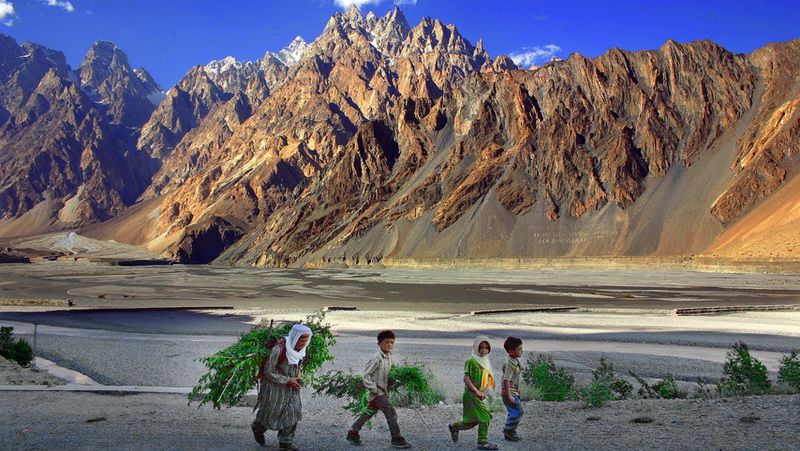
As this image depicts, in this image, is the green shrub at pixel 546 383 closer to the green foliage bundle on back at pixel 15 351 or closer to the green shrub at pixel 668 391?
the green shrub at pixel 668 391

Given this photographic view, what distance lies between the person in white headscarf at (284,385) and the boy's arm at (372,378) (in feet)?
3.37

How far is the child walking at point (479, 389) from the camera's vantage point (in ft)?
30.2

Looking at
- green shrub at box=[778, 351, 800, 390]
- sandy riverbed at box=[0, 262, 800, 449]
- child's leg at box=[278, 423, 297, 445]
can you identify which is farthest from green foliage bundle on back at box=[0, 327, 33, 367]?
green shrub at box=[778, 351, 800, 390]

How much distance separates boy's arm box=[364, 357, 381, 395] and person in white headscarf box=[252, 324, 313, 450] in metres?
1.03

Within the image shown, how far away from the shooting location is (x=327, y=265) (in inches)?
5349

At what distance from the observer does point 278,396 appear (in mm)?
9070

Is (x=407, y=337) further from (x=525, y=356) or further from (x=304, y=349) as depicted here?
(x=304, y=349)

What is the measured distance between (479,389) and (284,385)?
2776mm

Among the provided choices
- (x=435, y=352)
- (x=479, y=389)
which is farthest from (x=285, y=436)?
(x=435, y=352)

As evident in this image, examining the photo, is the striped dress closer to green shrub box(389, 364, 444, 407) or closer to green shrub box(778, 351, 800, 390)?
green shrub box(389, 364, 444, 407)

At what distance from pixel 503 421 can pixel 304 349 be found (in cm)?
414

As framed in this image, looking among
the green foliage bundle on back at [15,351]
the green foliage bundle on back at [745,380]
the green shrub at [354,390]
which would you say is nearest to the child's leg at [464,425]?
the green shrub at [354,390]

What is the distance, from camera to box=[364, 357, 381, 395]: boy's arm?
30.9 feet

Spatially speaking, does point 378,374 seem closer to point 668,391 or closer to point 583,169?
point 668,391
